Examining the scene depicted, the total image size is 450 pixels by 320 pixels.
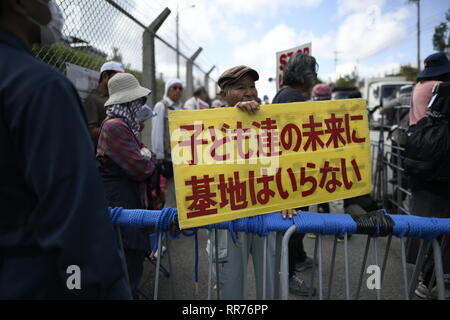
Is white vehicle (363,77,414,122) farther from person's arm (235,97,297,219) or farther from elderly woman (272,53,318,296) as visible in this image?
person's arm (235,97,297,219)

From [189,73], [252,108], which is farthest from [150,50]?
[189,73]

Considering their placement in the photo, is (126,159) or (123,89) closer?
(126,159)

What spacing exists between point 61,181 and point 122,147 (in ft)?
4.16

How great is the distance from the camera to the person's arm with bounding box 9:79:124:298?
82 cm

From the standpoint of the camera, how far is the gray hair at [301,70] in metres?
2.58

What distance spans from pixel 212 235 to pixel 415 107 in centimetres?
233

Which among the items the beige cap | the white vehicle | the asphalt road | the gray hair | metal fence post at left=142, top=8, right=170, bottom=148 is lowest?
the asphalt road

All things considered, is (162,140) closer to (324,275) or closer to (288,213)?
(324,275)

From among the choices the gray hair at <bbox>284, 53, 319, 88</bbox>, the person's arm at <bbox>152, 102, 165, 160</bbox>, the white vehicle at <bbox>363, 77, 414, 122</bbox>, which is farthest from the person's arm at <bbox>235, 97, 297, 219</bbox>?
the white vehicle at <bbox>363, 77, 414, 122</bbox>

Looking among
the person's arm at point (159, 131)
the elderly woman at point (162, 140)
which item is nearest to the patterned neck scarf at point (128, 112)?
the elderly woman at point (162, 140)

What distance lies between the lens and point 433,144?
2.38m

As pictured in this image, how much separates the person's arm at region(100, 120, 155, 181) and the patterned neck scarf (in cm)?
11

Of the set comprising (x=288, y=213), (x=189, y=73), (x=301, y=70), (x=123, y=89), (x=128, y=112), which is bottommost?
(x=288, y=213)
